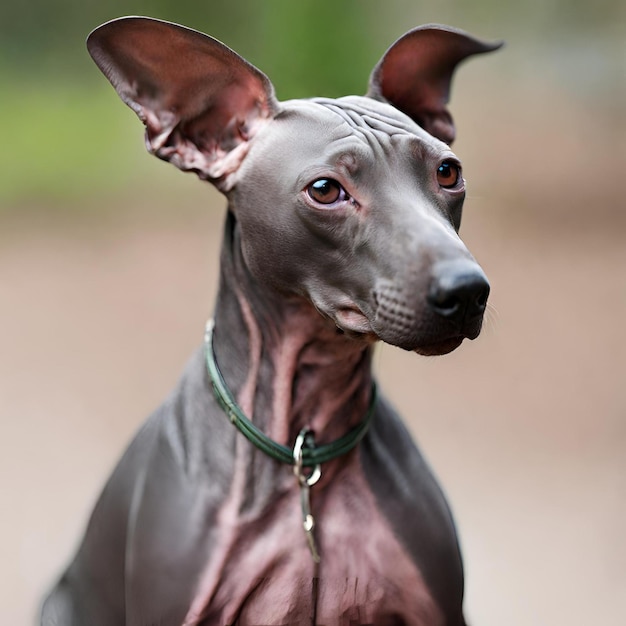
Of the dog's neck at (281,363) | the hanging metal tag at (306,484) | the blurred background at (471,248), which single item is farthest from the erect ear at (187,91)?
the blurred background at (471,248)

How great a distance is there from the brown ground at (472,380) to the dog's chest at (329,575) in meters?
0.74

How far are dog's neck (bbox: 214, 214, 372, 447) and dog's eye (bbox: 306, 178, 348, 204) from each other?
0.19m

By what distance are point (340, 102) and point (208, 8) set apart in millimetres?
4024

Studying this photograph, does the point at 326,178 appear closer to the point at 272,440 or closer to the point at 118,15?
the point at 272,440

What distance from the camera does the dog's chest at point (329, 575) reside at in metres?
1.64

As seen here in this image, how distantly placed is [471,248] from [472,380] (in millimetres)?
1087

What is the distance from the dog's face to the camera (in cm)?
141

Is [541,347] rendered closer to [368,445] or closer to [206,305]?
[206,305]

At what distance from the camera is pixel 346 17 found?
530cm

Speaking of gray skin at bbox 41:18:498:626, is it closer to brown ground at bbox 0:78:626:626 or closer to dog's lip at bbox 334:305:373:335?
dog's lip at bbox 334:305:373:335

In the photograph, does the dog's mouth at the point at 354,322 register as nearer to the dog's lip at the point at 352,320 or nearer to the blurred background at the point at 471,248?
the dog's lip at the point at 352,320

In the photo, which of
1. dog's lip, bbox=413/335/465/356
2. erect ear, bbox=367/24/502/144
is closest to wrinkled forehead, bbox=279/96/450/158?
erect ear, bbox=367/24/502/144

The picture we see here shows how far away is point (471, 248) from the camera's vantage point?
4777 millimetres

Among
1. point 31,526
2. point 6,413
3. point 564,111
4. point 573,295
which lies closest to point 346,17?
point 564,111
